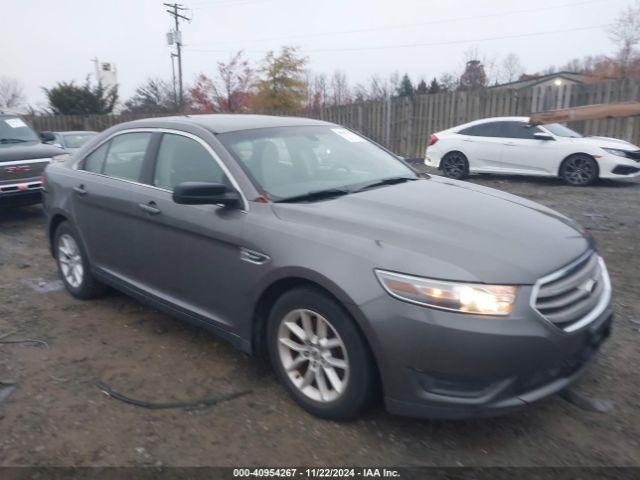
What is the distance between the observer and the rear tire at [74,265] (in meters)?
4.79

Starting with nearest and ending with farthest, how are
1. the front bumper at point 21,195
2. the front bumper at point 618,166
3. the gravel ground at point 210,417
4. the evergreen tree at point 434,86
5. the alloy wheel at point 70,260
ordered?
1. the gravel ground at point 210,417
2. the alloy wheel at point 70,260
3. the front bumper at point 21,195
4. the front bumper at point 618,166
5. the evergreen tree at point 434,86

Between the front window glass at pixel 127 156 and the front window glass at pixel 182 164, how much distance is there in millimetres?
245

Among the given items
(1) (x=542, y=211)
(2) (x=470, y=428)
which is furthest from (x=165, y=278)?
(1) (x=542, y=211)

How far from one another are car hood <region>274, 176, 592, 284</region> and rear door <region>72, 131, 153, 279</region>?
152cm

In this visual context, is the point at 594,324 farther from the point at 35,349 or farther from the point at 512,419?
the point at 35,349

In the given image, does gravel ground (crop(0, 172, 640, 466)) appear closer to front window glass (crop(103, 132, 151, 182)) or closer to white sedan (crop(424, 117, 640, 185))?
front window glass (crop(103, 132, 151, 182))

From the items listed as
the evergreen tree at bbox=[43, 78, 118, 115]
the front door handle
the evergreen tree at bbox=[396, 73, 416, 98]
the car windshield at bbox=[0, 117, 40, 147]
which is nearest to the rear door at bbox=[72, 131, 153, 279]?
the front door handle

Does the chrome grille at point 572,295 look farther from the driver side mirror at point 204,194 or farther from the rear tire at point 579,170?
the rear tire at point 579,170

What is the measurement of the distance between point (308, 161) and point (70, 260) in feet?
Answer: 8.71

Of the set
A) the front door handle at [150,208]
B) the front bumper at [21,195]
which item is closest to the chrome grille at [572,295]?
the front door handle at [150,208]

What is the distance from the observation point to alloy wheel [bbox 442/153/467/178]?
1207 cm

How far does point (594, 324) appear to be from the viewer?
2.78m

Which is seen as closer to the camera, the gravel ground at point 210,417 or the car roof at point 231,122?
the gravel ground at point 210,417

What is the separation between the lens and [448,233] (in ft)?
9.27
